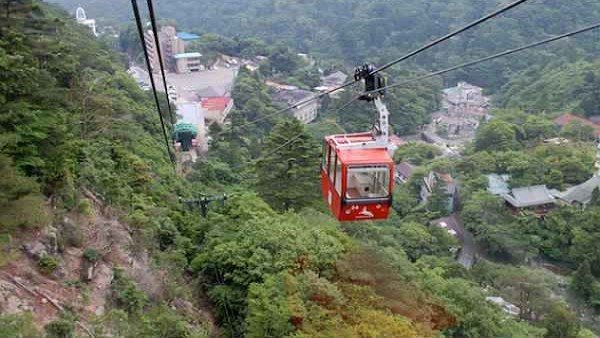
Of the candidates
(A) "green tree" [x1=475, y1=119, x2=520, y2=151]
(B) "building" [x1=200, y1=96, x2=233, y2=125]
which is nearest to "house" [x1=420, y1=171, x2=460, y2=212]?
(A) "green tree" [x1=475, y1=119, x2=520, y2=151]

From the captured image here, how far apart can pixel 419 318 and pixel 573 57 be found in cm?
5166

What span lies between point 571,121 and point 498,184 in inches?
507

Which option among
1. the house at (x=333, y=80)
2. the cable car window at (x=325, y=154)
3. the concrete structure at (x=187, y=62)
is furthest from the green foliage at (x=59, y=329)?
the concrete structure at (x=187, y=62)

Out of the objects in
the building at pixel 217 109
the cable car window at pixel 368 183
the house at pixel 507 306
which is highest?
the cable car window at pixel 368 183

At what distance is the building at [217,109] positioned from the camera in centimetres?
3262

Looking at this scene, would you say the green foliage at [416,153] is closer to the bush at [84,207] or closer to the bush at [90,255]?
the bush at [84,207]

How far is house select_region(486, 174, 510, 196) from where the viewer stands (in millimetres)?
27406

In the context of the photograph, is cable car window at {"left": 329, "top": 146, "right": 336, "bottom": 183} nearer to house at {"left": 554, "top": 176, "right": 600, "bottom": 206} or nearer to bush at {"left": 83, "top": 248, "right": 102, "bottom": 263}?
bush at {"left": 83, "top": 248, "right": 102, "bottom": 263}

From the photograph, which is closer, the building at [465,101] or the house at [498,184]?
the house at [498,184]

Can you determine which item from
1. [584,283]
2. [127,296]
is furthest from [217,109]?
[127,296]

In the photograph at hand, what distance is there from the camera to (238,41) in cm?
5581

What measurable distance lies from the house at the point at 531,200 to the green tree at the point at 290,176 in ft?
45.7

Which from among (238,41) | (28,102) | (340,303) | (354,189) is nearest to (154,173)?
(28,102)

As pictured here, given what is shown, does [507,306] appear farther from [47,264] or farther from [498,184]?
[47,264]
